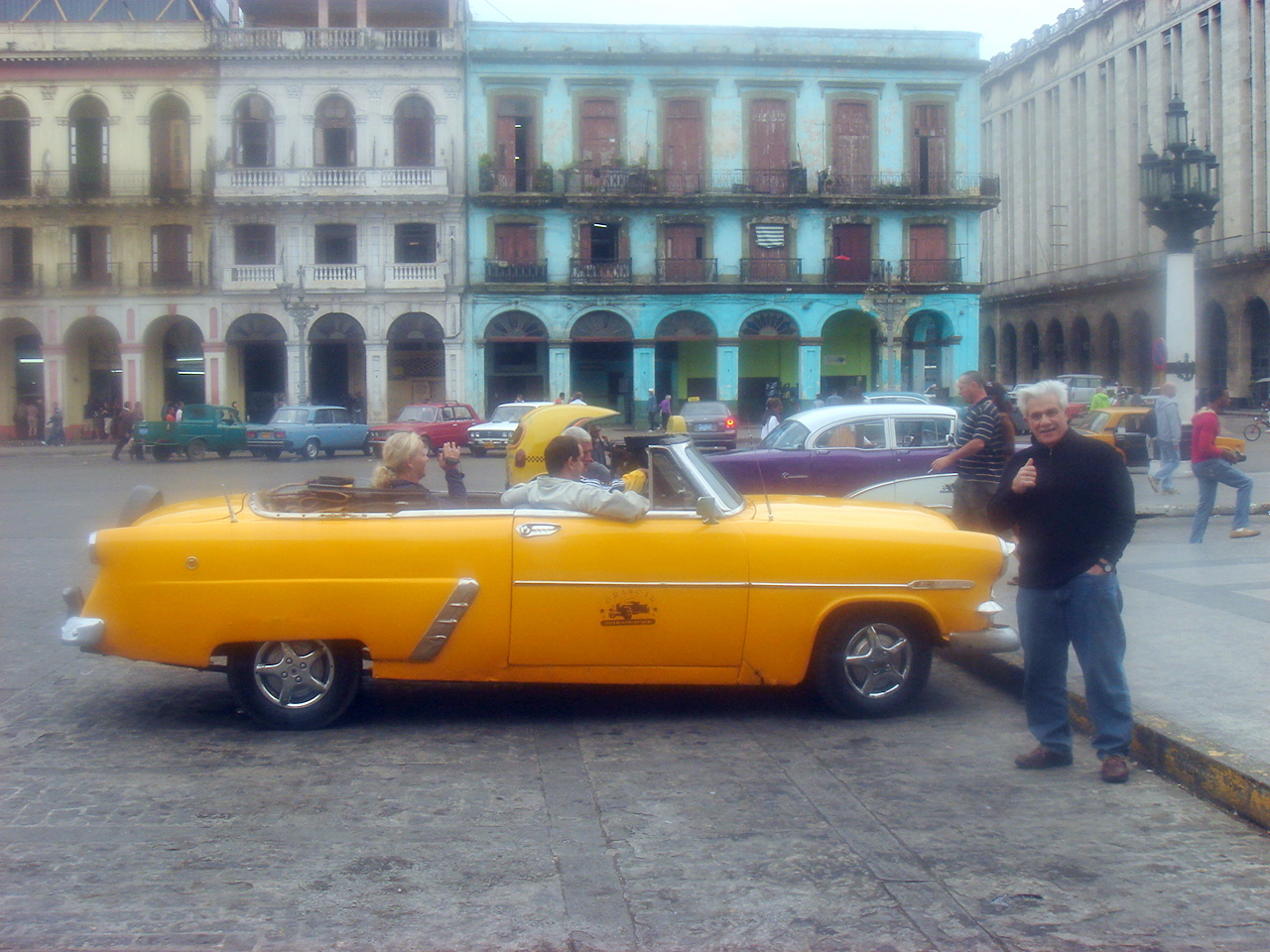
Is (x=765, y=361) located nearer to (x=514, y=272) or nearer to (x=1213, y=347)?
(x=514, y=272)

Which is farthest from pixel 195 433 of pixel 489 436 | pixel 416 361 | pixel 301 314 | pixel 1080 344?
pixel 1080 344

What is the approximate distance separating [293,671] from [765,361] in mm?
37651

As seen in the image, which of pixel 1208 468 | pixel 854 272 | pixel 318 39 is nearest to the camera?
pixel 1208 468

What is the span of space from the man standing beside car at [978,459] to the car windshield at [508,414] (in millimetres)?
24453

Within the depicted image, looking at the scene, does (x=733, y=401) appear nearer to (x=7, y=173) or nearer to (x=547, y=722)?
(x=7, y=173)

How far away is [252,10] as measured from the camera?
4191 centimetres

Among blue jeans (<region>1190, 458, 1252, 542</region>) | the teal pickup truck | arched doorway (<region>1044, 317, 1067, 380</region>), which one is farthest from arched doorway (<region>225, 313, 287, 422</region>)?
arched doorway (<region>1044, 317, 1067, 380</region>)

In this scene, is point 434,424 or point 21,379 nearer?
point 434,424

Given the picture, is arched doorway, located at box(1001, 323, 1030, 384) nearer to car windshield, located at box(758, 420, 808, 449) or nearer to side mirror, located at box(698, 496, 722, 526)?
car windshield, located at box(758, 420, 808, 449)

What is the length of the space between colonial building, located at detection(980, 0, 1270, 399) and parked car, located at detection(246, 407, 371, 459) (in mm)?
30375

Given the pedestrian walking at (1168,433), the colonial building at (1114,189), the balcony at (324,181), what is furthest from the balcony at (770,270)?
the pedestrian walking at (1168,433)

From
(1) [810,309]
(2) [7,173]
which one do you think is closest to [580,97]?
(1) [810,309]

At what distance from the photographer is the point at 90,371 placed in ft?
140

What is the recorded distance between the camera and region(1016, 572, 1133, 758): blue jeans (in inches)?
211
